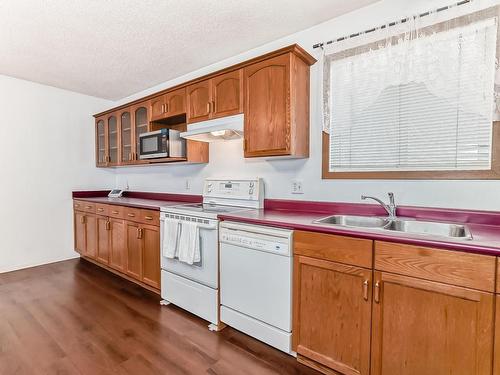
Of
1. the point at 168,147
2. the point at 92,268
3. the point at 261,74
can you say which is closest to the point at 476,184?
the point at 261,74

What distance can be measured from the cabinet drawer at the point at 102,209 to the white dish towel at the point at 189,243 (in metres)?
1.53

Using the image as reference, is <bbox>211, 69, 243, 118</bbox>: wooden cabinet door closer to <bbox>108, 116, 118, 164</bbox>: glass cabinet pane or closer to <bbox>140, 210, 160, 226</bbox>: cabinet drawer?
<bbox>140, 210, 160, 226</bbox>: cabinet drawer

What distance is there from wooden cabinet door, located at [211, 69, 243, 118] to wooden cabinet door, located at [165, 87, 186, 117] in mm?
479

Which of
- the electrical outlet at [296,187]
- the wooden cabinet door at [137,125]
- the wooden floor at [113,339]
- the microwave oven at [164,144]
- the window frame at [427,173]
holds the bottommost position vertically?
the wooden floor at [113,339]

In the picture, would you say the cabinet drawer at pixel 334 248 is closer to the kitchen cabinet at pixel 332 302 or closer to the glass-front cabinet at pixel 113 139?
the kitchen cabinet at pixel 332 302

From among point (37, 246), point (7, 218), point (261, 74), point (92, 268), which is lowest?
point (92, 268)

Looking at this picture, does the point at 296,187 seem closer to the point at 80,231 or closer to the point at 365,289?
the point at 365,289

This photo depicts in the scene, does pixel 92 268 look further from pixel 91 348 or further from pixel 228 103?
pixel 228 103

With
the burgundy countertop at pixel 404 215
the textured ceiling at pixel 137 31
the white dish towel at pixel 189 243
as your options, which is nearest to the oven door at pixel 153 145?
the textured ceiling at pixel 137 31

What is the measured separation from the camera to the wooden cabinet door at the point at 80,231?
3.79 meters

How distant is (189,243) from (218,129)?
1.04 metres

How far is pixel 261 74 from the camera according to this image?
221cm

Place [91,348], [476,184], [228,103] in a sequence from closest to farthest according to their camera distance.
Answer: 1. [476,184]
2. [91,348]
3. [228,103]

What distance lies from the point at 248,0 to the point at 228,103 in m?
0.80
